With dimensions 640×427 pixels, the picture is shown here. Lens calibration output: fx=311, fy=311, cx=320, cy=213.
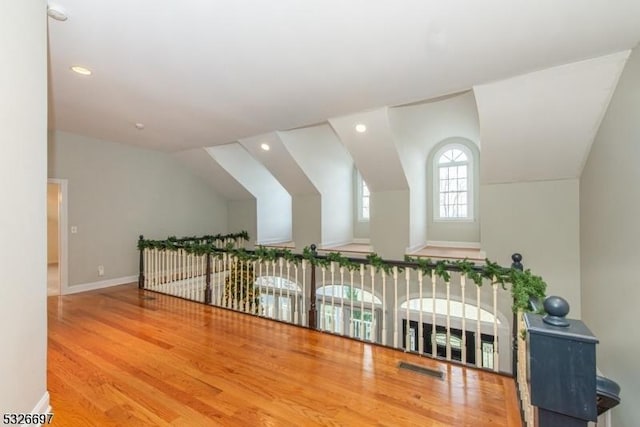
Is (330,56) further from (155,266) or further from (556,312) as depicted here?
(155,266)

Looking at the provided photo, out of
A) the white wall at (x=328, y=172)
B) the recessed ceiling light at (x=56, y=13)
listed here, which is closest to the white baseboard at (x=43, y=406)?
the recessed ceiling light at (x=56, y=13)

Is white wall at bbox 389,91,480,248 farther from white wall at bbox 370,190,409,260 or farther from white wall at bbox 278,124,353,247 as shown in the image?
white wall at bbox 278,124,353,247

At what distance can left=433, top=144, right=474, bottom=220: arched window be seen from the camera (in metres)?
6.36

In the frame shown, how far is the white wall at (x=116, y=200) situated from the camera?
217 inches

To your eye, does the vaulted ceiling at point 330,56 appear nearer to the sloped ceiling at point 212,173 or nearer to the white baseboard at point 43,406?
the sloped ceiling at point 212,173

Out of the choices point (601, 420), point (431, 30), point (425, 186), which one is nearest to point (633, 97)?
point (431, 30)

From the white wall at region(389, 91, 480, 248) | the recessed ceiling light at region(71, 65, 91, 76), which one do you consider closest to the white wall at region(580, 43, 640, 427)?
the white wall at region(389, 91, 480, 248)

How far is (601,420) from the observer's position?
122 inches

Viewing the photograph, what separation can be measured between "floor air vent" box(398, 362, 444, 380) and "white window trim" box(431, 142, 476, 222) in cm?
434

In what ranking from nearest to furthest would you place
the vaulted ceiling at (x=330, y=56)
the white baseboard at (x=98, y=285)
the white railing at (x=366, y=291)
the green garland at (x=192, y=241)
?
the vaulted ceiling at (x=330, y=56), the white railing at (x=366, y=291), the green garland at (x=192, y=241), the white baseboard at (x=98, y=285)

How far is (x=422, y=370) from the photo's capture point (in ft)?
8.89

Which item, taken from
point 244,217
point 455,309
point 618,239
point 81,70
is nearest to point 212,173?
point 244,217

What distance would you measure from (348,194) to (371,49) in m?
4.93

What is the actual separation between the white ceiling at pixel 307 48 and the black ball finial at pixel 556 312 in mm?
2006
